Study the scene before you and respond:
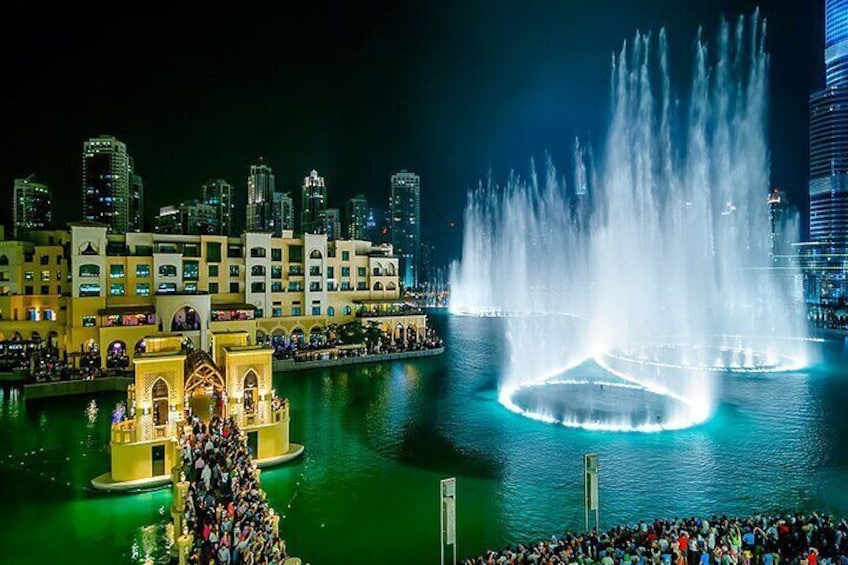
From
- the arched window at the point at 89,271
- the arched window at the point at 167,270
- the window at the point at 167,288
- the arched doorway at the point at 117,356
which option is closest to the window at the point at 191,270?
the arched window at the point at 167,270

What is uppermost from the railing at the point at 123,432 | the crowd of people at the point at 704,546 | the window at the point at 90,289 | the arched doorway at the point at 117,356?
the window at the point at 90,289

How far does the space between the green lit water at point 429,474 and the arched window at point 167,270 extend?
1311 cm

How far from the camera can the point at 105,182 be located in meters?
110

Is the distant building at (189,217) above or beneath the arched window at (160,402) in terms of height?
above

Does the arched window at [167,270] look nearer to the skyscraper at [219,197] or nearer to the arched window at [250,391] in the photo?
the arched window at [250,391]

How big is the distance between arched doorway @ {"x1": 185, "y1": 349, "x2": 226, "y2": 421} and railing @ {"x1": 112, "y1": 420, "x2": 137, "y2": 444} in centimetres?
178

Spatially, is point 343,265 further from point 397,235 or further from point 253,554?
point 397,235

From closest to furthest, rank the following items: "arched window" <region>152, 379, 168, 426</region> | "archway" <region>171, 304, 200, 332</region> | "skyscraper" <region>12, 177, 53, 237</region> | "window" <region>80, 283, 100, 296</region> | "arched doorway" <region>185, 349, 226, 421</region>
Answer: "arched window" <region>152, 379, 168, 426</region> < "arched doorway" <region>185, 349, 226, 421</region> < "window" <region>80, 283, 100, 296</region> < "archway" <region>171, 304, 200, 332</region> < "skyscraper" <region>12, 177, 53, 237</region>

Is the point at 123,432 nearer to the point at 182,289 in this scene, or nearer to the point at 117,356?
the point at 117,356

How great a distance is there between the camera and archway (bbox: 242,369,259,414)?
784 inches

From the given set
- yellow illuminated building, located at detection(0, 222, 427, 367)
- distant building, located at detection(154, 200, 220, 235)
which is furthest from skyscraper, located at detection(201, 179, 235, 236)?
yellow illuminated building, located at detection(0, 222, 427, 367)

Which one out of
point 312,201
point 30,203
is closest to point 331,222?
point 312,201

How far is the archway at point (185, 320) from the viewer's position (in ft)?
126

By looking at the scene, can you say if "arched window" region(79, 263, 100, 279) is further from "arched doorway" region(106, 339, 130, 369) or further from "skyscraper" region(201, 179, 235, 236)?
"skyscraper" region(201, 179, 235, 236)
